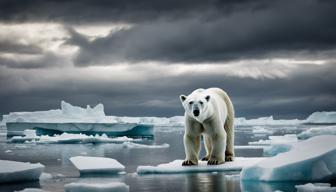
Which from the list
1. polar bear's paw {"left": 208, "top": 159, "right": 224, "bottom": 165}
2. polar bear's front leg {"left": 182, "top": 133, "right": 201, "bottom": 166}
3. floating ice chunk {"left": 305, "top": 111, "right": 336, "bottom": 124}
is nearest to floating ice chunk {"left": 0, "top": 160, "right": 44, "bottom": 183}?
polar bear's front leg {"left": 182, "top": 133, "right": 201, "bottom": 166}

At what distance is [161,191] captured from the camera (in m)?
7.08

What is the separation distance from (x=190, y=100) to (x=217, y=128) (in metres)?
0.84

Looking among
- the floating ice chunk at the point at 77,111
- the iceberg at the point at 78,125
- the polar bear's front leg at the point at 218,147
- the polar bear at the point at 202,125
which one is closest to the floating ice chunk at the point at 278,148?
the polar bear at the point at 202,125

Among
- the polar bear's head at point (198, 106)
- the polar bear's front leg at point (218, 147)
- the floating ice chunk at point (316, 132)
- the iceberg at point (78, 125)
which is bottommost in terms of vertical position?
the polar bear's front leg at point (218, 147)

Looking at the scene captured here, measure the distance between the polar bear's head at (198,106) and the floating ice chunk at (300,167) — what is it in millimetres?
1456

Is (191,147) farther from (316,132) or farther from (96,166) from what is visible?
(316,132)

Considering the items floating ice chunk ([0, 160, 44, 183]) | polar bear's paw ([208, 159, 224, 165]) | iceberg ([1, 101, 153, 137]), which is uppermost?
iceberg ([1, 101, 153, 137])

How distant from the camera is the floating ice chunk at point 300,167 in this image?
26.3 ft

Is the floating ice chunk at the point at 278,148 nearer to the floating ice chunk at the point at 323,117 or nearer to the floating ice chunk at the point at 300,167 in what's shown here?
the floating ice chunk at the point at 300,167

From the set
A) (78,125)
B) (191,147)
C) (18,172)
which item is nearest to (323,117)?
(78,125)

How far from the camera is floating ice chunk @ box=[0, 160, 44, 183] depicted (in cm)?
827

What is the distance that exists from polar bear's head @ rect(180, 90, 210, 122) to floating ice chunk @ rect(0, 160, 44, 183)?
8.88 feet

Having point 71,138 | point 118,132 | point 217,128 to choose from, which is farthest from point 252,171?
point 118,132

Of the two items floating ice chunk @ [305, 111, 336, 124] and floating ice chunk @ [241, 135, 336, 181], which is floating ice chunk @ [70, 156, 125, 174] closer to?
floating ice chunk @ [241, 135, 336, 181]
